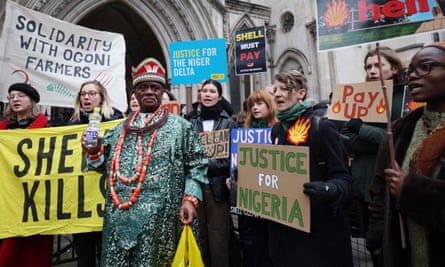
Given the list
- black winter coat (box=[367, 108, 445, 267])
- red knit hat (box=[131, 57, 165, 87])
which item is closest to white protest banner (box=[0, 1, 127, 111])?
red knit hat (box=[131, 57, 165, 87])

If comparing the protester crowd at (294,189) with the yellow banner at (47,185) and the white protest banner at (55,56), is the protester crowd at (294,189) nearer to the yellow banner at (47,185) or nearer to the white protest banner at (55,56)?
the yellow banner at (47,185)

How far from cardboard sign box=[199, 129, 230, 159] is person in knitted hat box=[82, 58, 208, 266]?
80 cm

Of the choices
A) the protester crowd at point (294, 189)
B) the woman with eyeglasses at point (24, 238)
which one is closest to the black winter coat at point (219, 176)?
the protester crowd at point (294, 189)

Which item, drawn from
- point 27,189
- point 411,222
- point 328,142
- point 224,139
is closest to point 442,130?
point 411,222

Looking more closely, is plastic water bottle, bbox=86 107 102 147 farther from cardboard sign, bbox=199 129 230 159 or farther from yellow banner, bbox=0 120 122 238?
cardboard sign, bbox=199 129 230 159

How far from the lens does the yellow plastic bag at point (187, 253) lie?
1.93 metres

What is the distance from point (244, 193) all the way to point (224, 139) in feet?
2.60

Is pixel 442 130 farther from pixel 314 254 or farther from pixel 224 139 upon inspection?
pixel 224 139

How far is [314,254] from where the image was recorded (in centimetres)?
197

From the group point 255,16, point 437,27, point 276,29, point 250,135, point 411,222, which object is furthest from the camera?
point 276,29

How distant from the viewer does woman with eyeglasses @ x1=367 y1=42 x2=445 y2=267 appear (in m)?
1.29

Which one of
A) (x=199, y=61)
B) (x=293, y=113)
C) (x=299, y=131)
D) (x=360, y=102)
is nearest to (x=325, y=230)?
(x=299, y=131)

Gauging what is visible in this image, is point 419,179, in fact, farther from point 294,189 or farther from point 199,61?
point 199,61

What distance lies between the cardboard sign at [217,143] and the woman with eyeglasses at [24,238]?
1.78 meters
